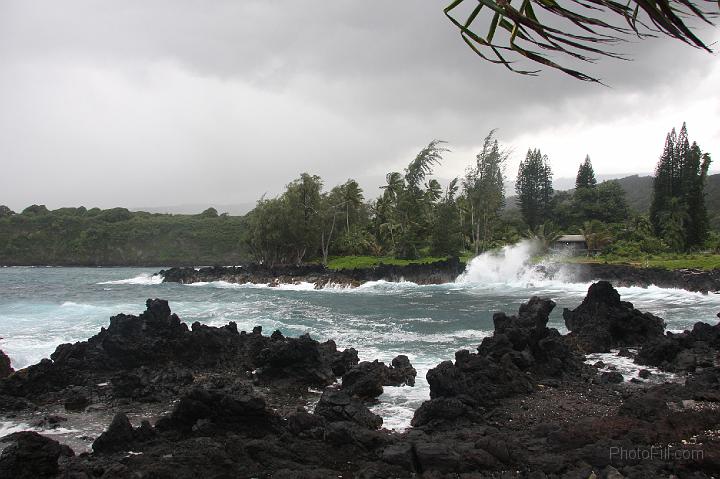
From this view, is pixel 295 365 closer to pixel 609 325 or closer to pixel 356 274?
pixel 609 325

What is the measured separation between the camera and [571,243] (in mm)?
65062

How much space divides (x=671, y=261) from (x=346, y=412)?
1807 inches

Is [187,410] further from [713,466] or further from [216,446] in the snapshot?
[713,466]

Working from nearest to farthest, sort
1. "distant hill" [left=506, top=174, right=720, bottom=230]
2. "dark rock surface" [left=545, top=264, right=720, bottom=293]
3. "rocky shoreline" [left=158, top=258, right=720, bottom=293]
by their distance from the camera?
"dark rock surface" [left=545, top=264, right=720, bottom=293] < "rocky shoreline" [left=158, top=258, right=720, bottom=293] < "distant hill" [left=506, top=174, right=720, bottom=230]

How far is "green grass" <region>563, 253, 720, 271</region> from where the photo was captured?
141 ft

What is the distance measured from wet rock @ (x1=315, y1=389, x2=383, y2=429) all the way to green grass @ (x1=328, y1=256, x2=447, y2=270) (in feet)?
155

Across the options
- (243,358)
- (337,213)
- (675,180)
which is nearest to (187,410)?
(243,358)

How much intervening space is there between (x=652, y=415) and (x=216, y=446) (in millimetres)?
7571

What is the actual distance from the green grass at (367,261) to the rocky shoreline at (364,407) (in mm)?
41364

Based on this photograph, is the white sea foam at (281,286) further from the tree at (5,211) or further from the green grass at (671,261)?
the tree at (5,211)

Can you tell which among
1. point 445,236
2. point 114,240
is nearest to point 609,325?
point 445,236

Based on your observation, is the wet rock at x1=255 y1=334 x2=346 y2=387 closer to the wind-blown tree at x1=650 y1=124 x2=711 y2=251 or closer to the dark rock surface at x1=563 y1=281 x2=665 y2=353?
the dark rock surface at x1=563 y1=281 x2=665 y2=353

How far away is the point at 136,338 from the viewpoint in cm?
1722

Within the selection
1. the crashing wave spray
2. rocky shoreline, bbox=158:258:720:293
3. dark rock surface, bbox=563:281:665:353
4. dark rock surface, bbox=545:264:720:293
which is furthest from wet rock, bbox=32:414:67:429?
the crashing wave spray
